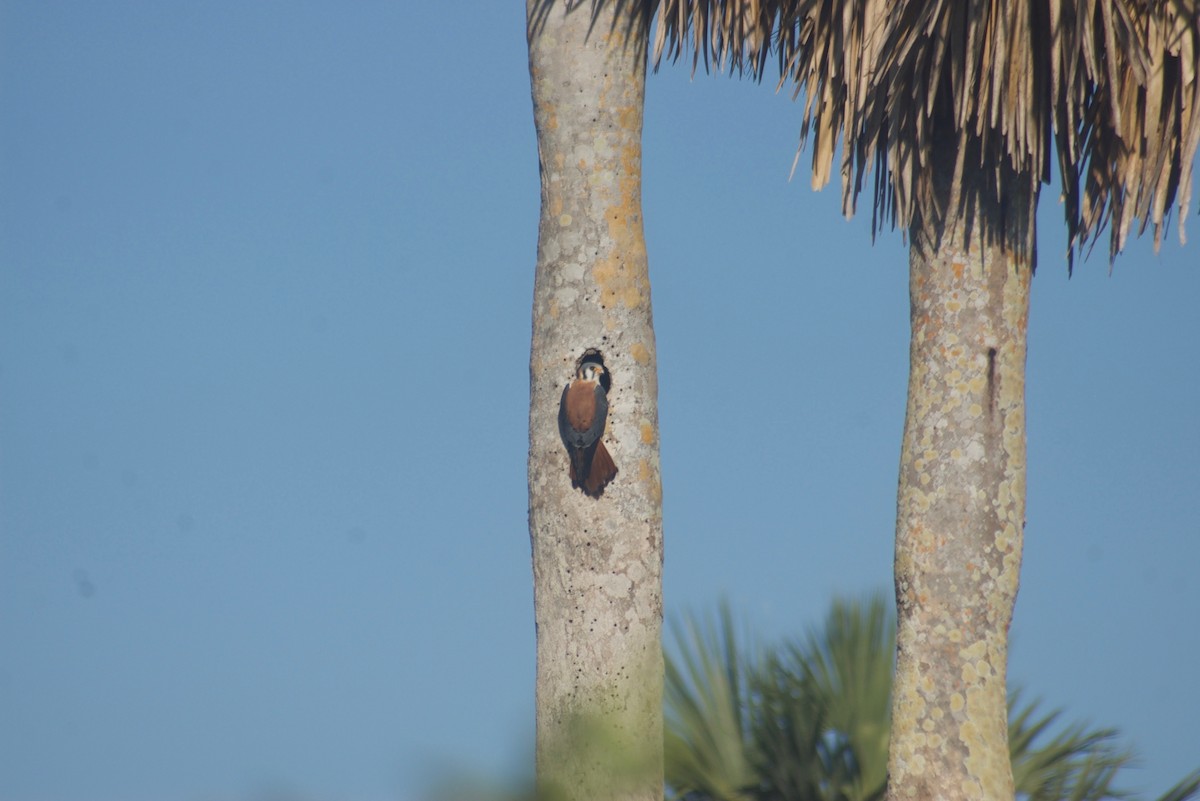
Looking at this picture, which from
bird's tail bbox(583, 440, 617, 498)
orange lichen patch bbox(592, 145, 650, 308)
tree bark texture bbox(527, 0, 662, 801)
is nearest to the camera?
tree bark texture bbox(527, 0, 662, 801)

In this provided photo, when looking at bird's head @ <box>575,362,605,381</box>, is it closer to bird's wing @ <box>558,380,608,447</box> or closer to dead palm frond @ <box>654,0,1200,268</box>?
bird's wing @ <box>558,380,608,447</box>

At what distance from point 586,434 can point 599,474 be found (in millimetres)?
143

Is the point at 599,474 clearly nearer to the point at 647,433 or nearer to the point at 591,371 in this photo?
the point at 647,433

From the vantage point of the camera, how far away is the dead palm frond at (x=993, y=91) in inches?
179

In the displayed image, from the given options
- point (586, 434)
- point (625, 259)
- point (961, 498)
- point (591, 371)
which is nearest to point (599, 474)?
point (586, 434)

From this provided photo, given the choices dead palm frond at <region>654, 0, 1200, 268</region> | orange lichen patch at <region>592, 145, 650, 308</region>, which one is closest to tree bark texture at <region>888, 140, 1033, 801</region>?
dead palm frond at <region>654, 0, 1200, 268</region>

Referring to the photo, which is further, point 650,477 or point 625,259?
point 625,259

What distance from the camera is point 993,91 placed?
453 centimetres

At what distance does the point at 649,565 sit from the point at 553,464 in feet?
1.55

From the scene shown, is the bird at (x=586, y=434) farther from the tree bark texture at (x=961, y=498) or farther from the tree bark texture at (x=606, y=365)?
the tree bark texture at (x=961, y=498)

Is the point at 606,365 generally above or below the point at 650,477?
above

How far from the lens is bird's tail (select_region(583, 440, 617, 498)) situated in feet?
14.8

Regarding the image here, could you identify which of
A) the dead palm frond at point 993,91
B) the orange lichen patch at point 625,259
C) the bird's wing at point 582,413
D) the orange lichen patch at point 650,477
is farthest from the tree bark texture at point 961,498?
the bird's wing at point 582,413

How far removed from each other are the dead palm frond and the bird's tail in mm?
1360
